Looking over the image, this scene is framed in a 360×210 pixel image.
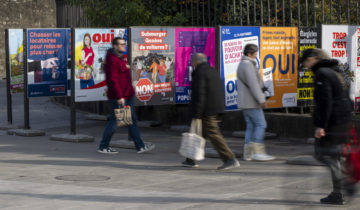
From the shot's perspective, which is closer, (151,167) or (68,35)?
(151,167)

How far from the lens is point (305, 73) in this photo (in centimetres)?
1314

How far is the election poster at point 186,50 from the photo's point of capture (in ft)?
42.7

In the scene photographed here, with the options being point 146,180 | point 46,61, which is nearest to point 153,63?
point 46,61

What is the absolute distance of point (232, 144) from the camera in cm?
1295

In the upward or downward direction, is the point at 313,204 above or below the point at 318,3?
below

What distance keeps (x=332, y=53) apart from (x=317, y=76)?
5.83m

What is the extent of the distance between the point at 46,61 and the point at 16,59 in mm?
960

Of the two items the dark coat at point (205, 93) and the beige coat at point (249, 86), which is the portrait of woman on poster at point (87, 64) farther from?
the dark coat at point (205, 93)

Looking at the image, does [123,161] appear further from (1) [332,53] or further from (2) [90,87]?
(1) [332,53]

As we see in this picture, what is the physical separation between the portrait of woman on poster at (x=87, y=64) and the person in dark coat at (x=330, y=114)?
Answer: 7118mm

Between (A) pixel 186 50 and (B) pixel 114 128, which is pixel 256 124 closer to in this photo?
(B) pixel 114 128

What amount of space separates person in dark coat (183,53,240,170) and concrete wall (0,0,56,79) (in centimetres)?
2614

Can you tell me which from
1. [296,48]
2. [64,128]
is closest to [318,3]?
[296,48]

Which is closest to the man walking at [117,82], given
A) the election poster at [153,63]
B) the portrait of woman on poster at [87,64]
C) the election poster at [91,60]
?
the election poster at [153,63]
